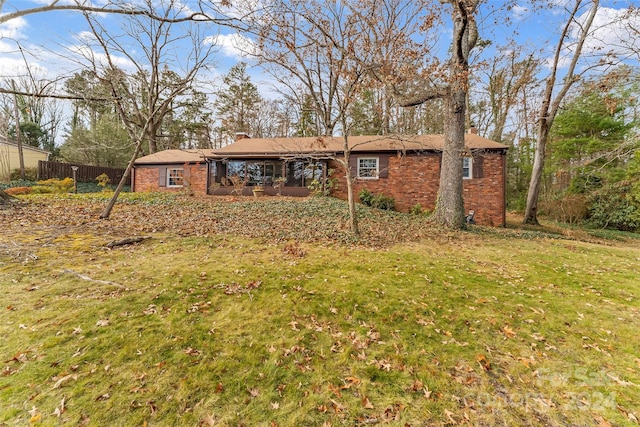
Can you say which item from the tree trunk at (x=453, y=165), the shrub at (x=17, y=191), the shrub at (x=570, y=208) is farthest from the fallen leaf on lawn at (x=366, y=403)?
the shrub at (x=17, y=191)

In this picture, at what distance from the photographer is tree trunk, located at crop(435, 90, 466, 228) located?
9.02 m

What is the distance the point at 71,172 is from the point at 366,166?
2050 cm

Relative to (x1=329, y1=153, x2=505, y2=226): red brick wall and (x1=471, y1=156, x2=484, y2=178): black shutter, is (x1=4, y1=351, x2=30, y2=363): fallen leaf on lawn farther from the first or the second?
(x1=471, y1=156, x2=484, y2=178): black shutter

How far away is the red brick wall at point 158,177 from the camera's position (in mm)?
17312

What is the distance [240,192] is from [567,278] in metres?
13.9

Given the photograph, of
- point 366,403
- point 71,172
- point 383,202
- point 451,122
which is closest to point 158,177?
point 71,172

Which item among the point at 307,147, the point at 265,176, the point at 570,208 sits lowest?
the point at 570,208

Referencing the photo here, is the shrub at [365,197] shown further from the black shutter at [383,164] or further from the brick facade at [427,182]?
the black shutter at [383,164]

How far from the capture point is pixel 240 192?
50.5ft

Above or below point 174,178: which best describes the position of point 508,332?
below

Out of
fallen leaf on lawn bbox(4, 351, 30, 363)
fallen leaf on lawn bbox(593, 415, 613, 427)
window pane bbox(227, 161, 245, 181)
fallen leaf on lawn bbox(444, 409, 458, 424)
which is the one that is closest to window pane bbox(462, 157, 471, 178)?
window pane bbox(227, 161, 245, 181)

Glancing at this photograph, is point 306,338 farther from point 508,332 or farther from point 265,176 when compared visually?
point 265,176

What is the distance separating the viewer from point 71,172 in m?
19.4

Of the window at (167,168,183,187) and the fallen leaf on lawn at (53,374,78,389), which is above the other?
the window at (167,168,183,187)
